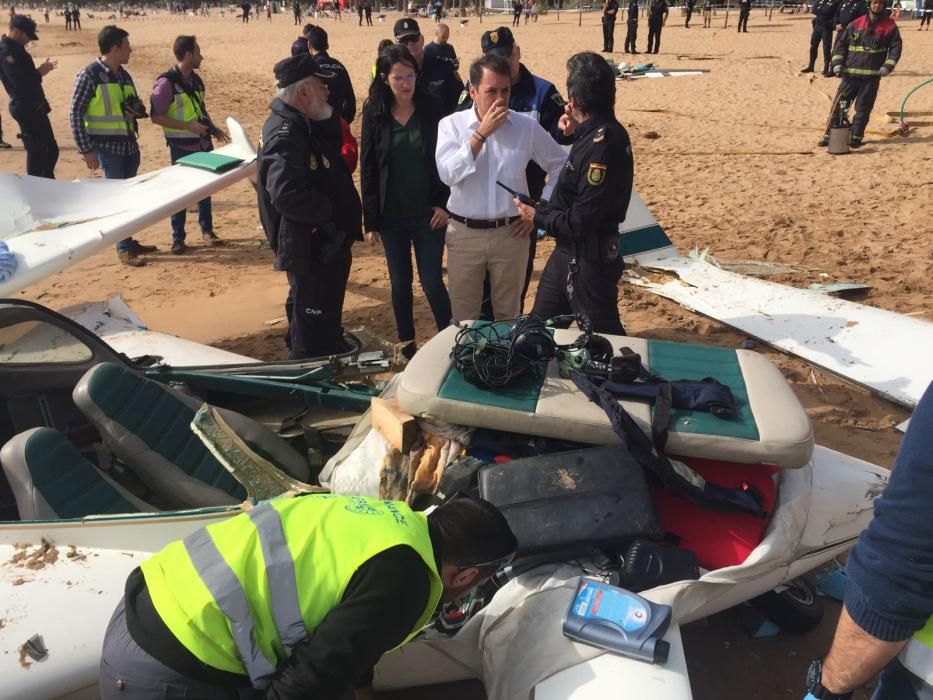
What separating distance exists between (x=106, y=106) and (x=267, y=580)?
20.8 feet

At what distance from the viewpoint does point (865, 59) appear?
9.59 meters

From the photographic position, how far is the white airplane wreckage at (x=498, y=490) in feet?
7.04

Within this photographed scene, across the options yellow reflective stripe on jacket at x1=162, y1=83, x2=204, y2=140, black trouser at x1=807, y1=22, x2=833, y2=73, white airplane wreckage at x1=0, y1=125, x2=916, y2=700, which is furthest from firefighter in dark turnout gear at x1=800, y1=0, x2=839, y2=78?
white airplane wreckage at x1=0, y1=125, x2=916, y2=700

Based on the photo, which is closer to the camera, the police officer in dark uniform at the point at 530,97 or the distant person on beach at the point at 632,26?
the police officer in dark uniform at the point at 530,97

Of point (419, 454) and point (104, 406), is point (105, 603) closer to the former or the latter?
point (104, 406)

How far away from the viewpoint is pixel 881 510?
150 cm

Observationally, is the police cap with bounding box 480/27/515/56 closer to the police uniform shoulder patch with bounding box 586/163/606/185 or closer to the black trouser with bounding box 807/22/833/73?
the police uniform shoulder patch with bounding box 586/163/606/185

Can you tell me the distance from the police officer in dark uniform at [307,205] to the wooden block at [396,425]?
1.64 m

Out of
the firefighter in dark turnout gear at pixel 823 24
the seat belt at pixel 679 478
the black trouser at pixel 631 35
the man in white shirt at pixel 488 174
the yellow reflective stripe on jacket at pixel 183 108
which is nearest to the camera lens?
the seat belt at pixel 679 478

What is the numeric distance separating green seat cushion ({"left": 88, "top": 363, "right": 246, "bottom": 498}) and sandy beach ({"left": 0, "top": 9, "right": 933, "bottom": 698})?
6.65 ft

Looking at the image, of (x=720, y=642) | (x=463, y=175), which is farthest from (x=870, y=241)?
(x=720, y=642)

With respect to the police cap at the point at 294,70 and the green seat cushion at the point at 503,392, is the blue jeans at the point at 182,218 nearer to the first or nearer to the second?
the police cap at the point at 294,70

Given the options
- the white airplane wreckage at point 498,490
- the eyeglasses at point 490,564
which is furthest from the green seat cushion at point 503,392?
the eyeglasses at point 490,564

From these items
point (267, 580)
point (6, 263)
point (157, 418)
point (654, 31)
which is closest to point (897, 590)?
point (267, 580)
